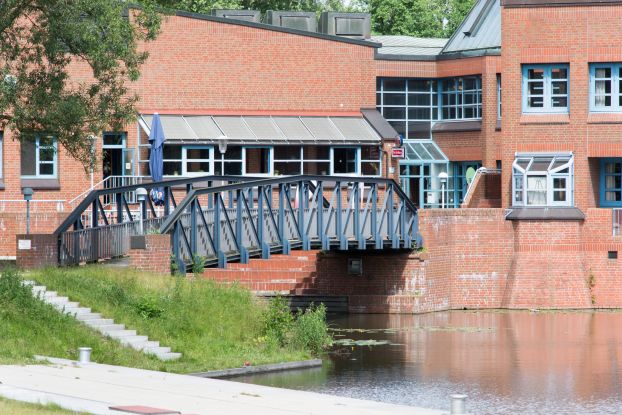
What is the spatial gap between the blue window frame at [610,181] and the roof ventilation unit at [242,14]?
14846 mm

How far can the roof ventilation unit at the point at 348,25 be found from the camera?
57.6 metres

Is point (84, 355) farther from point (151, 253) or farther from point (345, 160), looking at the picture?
point (345, 160)

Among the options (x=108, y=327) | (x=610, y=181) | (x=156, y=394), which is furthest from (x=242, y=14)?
(x=156, y=394)

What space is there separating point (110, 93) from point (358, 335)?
8.99 meters

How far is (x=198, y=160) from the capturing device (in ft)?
165

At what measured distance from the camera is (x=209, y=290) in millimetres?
31422

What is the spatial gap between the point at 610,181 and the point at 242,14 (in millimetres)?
15920

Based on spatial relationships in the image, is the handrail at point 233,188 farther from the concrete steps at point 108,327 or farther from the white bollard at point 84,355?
the white bollard at point 84,355

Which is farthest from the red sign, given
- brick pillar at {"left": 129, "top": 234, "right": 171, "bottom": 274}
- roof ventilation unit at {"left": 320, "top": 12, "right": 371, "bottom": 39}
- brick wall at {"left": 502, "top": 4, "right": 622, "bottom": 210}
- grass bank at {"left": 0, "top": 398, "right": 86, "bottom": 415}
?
grass bank at {"left": 0, "top": 398, "right": 86, "bottom": 415}

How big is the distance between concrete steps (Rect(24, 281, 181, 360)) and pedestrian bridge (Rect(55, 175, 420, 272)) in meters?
3.52

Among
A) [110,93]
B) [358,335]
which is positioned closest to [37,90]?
[110,93]

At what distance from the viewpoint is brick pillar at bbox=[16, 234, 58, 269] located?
31891 mm

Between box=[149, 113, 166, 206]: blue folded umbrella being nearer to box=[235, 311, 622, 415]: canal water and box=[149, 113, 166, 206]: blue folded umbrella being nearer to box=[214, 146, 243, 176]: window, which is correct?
box=[214, 146, 243, 176]: window

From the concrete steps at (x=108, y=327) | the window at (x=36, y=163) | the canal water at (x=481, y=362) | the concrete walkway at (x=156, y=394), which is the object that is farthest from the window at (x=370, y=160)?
the concrete walkway at (x=156, y=394)
